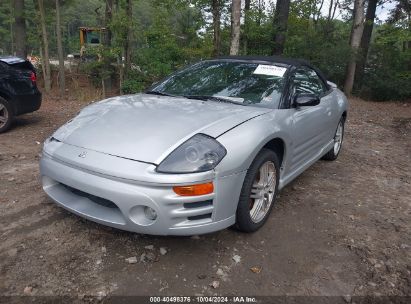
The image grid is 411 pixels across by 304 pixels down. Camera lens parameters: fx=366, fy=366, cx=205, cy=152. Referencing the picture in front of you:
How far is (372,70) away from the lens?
1284 cm

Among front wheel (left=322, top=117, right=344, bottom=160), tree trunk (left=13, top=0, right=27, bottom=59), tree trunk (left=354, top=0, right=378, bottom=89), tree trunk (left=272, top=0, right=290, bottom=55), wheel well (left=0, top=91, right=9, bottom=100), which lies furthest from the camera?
tree trunk (left=354, top=0, right=378, bottom=89)

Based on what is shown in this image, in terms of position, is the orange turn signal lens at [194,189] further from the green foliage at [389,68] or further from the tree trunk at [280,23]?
the green foliage at [389,68]

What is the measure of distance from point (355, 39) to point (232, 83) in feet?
33.3

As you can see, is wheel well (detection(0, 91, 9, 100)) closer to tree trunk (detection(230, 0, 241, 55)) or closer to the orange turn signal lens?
the orange turn signal lens

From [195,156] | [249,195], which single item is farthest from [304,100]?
[195,156]

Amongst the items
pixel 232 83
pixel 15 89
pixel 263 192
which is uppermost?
pixel 232 83

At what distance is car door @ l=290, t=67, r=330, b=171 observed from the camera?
345cm

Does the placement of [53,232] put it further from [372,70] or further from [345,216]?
[372,70]

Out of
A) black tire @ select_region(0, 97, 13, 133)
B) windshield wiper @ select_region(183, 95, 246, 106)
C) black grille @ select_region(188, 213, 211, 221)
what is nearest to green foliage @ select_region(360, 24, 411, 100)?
windshield wiper @ select_region(183, 95, 246, 106)

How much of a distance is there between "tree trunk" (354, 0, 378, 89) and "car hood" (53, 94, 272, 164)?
35.5ft

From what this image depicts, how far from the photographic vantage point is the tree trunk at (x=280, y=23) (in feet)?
39.6

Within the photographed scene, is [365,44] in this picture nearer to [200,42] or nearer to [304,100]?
[200,42]

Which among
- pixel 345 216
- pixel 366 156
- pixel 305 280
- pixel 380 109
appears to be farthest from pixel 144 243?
pixel 380 109

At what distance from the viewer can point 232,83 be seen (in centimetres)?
355
